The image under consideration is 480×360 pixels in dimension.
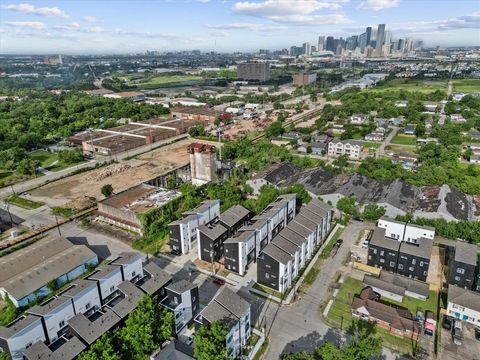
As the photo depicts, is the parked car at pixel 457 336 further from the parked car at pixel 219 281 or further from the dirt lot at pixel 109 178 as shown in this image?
the dirt lot at pixel 109 178

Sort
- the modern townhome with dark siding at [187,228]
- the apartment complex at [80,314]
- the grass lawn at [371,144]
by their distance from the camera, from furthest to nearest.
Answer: the grass lawn at [371,144]
the modern townhome with dark siding at [187,228]
the apartment complex at [80,314]

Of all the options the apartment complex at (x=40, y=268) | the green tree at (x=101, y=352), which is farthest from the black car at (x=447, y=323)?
the apartment complex at (x=40, y=268)

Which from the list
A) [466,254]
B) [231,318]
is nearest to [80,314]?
[231,318]

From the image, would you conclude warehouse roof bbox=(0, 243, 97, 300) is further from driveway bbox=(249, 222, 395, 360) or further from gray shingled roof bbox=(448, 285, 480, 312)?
gray shingled roof bbox=(448, 285, 480, 312)

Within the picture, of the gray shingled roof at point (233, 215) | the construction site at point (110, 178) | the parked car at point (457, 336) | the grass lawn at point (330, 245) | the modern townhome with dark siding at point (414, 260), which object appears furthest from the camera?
the construction site at point (110, 178)

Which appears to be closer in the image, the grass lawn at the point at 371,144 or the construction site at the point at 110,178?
the construction site at the point at 110,178

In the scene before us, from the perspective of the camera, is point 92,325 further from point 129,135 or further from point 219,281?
point 129,135


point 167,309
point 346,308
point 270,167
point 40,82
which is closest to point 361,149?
point 270,167

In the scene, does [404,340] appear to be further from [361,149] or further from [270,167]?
[361,149]
